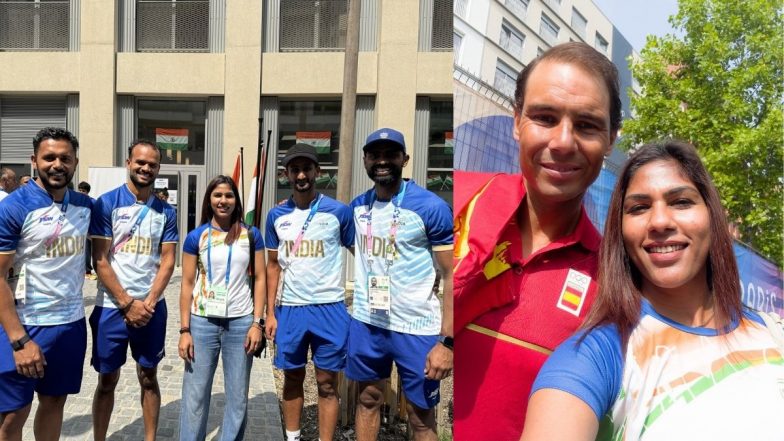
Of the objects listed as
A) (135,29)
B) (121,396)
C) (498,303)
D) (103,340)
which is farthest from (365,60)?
(498,303)

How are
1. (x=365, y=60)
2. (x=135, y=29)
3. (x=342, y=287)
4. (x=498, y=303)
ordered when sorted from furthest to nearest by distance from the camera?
(x=135, y=29) → (x=365, y=60) → (x=342, y=287) → (x=498, y=303)

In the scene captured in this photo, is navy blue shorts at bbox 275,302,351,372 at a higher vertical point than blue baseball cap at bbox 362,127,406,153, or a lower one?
lower

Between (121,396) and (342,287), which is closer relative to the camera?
(342,287)

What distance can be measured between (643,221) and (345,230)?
2.82m

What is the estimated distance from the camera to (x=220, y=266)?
127 inches

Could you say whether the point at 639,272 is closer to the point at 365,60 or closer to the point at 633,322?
the point at 633,322

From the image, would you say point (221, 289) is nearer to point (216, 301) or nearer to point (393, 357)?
point (216, 301)

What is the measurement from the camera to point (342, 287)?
3.41 metres

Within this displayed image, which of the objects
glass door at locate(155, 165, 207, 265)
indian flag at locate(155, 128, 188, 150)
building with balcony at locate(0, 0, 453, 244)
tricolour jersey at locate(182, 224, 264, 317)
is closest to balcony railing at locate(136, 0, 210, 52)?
building with balcony at locate(0, 0, 453, 244)

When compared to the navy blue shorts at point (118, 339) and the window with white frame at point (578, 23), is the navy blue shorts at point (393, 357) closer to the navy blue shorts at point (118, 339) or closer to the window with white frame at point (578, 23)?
the navy blue shorts at point (118, 339)

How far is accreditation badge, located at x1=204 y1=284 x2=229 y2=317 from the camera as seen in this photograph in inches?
126

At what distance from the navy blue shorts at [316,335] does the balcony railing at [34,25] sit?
10800 mm

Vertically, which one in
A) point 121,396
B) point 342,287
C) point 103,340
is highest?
point 342,287

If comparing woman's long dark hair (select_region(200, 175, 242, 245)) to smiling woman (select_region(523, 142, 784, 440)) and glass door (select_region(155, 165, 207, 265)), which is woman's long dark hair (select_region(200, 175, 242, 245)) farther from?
glass door (select_region(155, 165, 207, 265))
